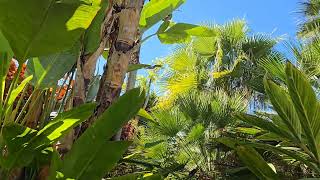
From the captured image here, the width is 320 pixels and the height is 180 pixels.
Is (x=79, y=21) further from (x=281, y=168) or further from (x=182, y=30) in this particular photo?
(x=281, y=168)

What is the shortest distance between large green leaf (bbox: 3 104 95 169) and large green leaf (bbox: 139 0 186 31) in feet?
3.14

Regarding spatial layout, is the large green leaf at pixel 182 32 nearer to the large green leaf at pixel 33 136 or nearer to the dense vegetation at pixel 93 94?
the dense vegetation at pixel 93 94

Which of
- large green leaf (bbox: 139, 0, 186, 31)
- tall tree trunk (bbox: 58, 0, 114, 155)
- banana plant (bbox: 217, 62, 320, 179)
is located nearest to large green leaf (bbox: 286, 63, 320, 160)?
banana plant (bbox: 217, 62, 320, 179)

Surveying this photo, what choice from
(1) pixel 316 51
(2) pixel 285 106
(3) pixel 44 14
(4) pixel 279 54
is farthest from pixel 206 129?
(3) pixel 44 14

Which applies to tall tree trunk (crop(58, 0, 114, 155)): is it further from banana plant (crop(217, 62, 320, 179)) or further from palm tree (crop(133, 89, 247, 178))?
palm tree (crop(133, 89, 247, 178))

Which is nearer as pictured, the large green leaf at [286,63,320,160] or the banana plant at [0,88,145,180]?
the banana plant at [0,88,145,180]

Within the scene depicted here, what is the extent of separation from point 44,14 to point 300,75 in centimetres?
177

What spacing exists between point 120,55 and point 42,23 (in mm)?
436

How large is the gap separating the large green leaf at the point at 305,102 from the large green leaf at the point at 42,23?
1547mm

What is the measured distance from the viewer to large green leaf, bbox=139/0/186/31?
8.80ft

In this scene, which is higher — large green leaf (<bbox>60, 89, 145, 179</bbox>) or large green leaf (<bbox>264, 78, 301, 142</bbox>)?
large green leaf (<bbox>264, 78, 301, 142</bbox>)

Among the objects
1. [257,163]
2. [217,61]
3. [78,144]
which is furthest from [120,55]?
[217,61]

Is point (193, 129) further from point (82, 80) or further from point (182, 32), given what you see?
point (82, 80)

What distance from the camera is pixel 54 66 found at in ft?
7.38
